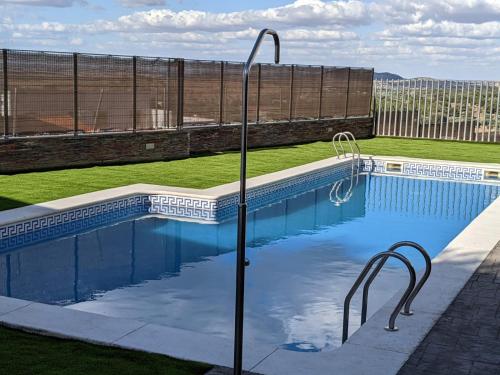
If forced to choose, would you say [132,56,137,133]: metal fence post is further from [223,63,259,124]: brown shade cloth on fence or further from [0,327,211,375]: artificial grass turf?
[0,327,211,375]: artificial grass turf

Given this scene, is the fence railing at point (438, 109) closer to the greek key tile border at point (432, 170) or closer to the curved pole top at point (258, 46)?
the greek key tile border at point (432, 170)

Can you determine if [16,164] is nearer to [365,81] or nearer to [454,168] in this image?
[454,168]

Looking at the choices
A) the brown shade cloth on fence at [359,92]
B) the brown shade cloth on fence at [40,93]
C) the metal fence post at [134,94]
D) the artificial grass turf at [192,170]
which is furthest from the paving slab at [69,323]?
the brown shade cloth on fence at [359,92]

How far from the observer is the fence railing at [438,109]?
2655 cm

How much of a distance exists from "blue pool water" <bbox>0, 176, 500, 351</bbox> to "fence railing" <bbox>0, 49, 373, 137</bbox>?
4904 millimetres

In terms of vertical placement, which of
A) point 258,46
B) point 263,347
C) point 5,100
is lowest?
point 263,347

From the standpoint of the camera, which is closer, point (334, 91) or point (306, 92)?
point (306, 92)

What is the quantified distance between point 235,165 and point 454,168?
5.80 meters

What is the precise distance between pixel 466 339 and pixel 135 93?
13.4 meters

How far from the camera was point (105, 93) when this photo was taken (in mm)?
17094

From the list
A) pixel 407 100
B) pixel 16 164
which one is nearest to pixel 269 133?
pixel 407 100

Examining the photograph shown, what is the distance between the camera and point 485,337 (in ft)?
19.7

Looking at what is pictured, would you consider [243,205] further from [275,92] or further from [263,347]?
[275,92]

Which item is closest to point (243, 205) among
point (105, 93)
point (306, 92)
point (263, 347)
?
point (263, 347)
